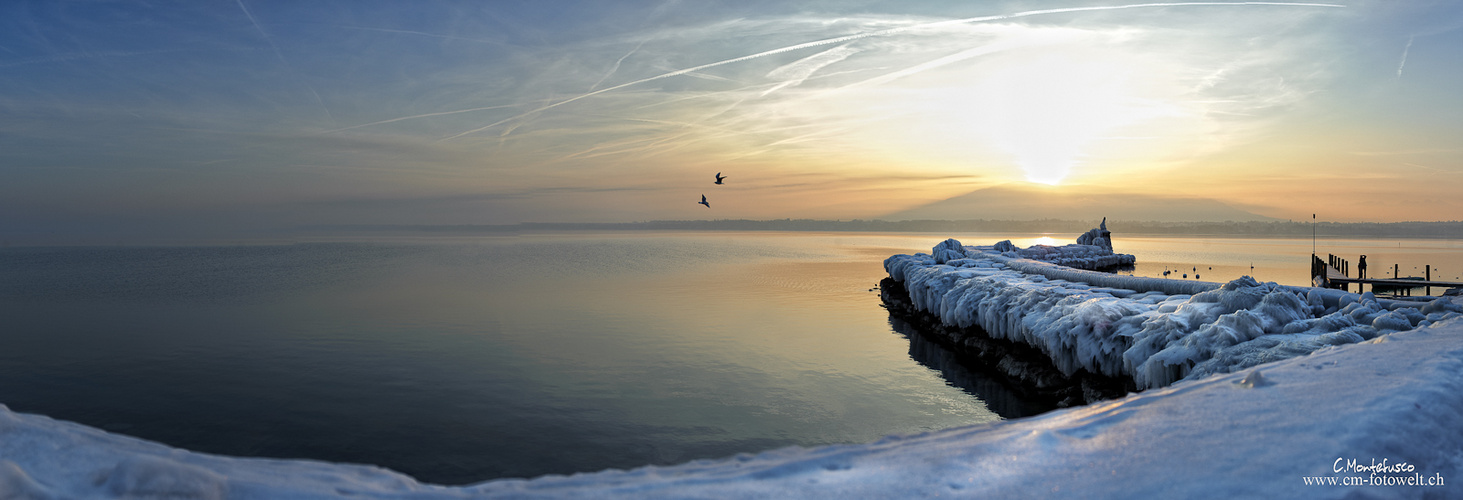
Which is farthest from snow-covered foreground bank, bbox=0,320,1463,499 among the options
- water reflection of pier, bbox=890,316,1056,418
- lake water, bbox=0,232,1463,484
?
water reflection of pier, bbox=890,316,1056,418

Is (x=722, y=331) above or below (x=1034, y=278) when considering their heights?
below

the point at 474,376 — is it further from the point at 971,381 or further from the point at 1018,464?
the point at 1018,464

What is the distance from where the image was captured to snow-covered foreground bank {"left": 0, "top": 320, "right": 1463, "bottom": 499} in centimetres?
342

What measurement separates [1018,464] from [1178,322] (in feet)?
31.1

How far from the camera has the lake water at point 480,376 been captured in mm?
12227

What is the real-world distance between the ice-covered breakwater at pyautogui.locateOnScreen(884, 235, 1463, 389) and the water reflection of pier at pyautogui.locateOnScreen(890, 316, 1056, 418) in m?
1.27

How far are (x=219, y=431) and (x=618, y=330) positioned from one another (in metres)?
13.5

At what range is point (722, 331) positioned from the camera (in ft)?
81.8

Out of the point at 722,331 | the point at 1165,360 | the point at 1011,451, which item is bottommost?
the point at 722,331

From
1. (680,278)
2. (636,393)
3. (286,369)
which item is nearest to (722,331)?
(636,393)

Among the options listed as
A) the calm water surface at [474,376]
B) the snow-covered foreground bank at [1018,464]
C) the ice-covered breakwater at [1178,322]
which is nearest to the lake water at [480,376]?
the calm water surface at [474,376]

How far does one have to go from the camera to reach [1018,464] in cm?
418

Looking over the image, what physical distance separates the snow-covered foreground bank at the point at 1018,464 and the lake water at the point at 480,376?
714cm

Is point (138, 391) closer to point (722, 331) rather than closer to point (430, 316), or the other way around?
point (430, 316)
